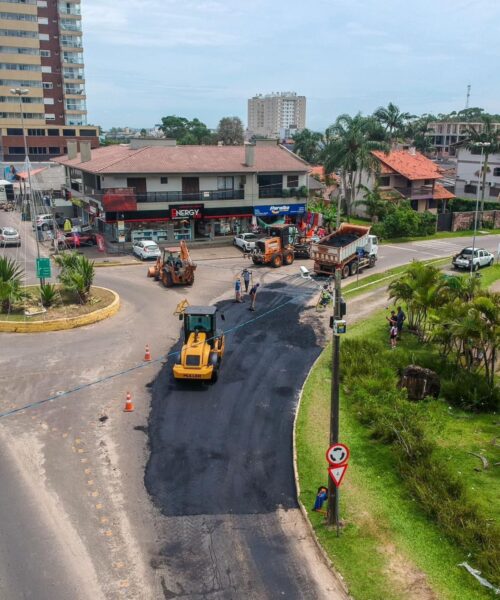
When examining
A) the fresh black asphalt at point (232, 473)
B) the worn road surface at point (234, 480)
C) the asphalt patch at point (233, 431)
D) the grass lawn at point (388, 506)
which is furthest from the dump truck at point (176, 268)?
the grass lawn at point (388, 506)

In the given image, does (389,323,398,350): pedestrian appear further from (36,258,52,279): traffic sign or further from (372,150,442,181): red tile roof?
(372,150,442,181): red tile roof

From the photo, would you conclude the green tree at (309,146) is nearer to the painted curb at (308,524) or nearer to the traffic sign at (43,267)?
the traffic sign at (43,267)

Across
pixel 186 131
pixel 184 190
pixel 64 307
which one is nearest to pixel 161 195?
pixel 184 190

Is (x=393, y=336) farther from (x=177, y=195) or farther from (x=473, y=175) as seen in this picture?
(x=473, y=175)

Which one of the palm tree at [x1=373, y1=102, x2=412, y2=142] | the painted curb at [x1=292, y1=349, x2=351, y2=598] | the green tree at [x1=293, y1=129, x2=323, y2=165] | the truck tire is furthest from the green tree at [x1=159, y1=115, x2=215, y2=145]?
the painted curb at [x1=292, y1=349, x2=351, y2=598]

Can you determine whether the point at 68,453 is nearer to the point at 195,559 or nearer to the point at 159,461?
the point at 159,461
